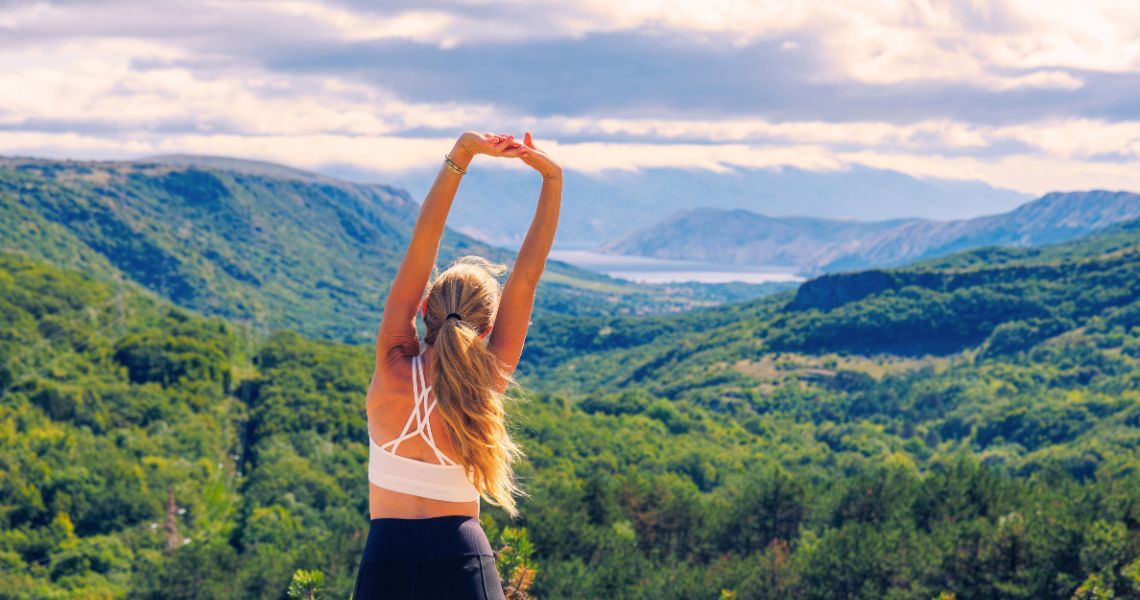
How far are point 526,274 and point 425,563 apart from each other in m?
1.51

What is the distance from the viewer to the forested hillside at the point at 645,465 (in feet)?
153

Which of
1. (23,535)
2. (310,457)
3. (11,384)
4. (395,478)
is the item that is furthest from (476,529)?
(11,384)

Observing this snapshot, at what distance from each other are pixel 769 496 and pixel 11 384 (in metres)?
82.4

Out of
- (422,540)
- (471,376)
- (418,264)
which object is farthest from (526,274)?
(422,540)

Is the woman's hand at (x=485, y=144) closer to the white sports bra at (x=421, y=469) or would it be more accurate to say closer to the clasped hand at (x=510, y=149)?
the clasped hand at (x=510, y=149)

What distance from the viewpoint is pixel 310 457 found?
101 metres

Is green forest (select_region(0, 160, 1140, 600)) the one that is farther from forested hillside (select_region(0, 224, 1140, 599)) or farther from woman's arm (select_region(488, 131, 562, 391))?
woman's arm (select_region(488, 131, 562, 391))

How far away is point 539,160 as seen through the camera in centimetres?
552

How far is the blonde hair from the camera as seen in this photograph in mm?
4793

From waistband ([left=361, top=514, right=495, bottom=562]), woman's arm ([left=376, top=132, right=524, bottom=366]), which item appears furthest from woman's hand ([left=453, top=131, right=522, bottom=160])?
waistband ([left=361, top=514, right=495, bottom=562])

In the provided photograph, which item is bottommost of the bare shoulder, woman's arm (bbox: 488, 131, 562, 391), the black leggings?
the black leggings

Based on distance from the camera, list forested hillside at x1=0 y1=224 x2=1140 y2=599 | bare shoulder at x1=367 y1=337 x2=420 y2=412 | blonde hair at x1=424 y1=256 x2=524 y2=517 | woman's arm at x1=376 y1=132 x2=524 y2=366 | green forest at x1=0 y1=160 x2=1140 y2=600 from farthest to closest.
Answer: forested hillside at x1=0 y1=224 x2=1140 y2=599 → green forest at x1=0 y1=160 x2=1140 y2=600 → woman's arm at x1=376 y1=132 x2=524 y2=366 → bare shoulder at x1=367 y1=337 x2=420 y2=412 → blonde hair at x1=424 y1=256 x2=524 y2=517

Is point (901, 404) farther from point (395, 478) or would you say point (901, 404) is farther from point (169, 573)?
point (395, 478)

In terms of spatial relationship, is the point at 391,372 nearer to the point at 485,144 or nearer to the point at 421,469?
the point at 421,469
